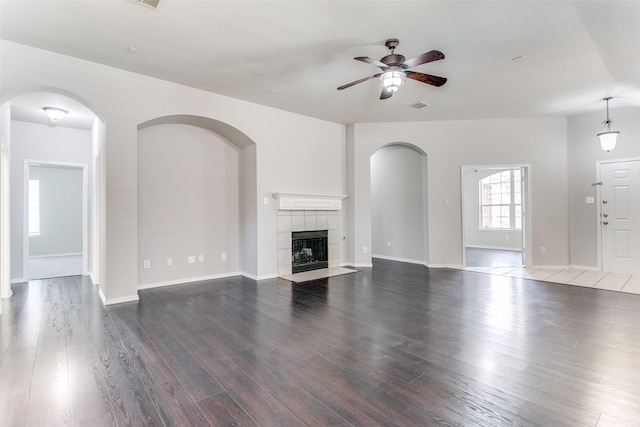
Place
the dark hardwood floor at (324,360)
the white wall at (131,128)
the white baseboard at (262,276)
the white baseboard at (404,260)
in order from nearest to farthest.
→ the dark hardwood floor at (324,360)
the white wall at (131,128)
the white baseboard at (262,276)
the white baseboard at (404,260)

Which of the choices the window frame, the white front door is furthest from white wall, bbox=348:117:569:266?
the window frame

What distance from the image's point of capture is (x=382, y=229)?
769 cm

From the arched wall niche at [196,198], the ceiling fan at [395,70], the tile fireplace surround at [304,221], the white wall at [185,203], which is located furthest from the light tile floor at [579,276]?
the white wall at [185,203]

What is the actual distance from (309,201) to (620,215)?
579 cm

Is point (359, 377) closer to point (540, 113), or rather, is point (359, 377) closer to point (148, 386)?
point (148, 386)

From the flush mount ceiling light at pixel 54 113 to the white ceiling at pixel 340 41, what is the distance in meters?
0.24

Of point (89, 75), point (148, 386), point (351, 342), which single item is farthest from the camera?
point (89, 75)

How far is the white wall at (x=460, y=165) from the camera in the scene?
6.15 m

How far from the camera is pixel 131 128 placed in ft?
13.4

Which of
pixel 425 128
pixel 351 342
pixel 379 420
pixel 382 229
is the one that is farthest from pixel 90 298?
pixel 425 128

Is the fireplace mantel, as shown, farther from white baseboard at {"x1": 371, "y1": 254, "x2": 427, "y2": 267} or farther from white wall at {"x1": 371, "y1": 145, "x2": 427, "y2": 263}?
white baseboard at {"x1": 371, "y1": 254, "x2": 427, "y2": 267}

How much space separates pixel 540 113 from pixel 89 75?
7.45 m

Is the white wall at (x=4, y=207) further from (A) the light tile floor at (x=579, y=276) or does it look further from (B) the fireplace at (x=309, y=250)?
(A) the light tile floor at (x=579, y=276)

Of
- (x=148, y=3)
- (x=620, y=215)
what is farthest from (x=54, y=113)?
(x=620, y=215)
